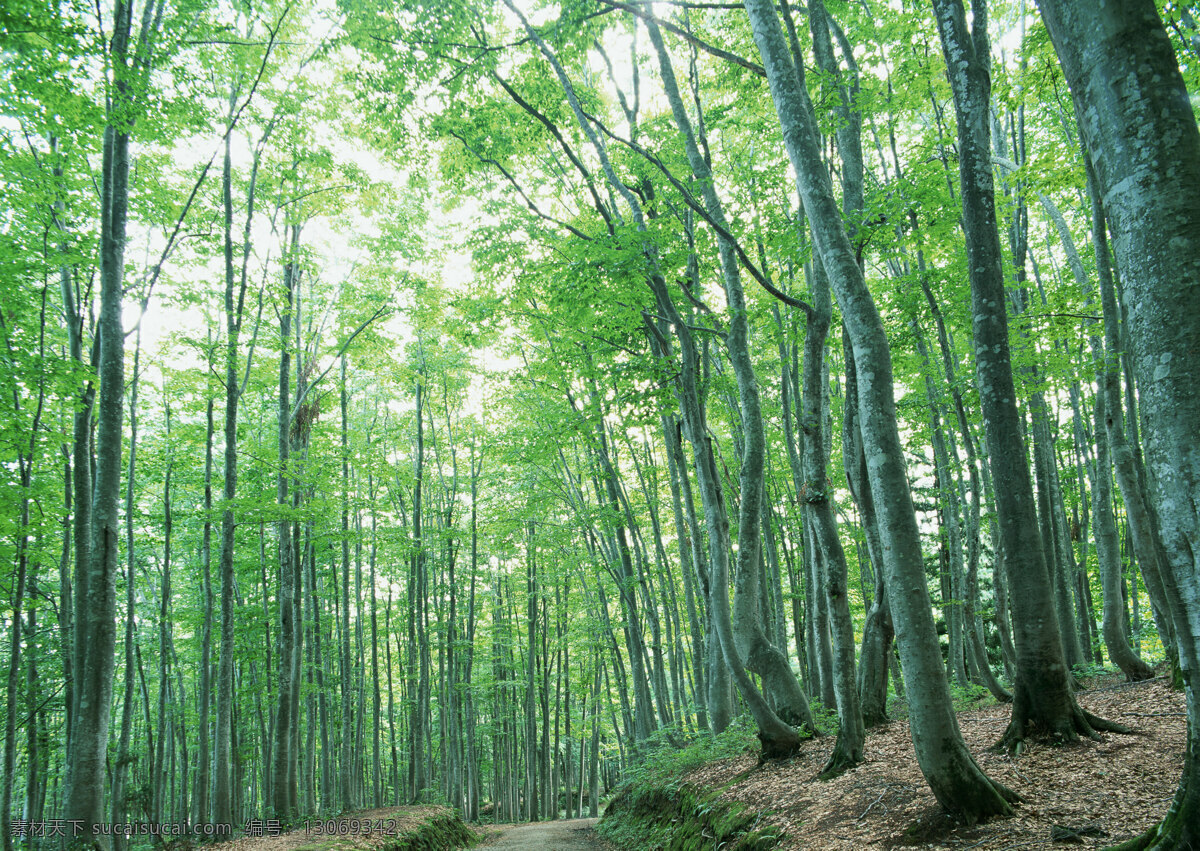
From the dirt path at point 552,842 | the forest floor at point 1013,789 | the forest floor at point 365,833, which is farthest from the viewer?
the dirt path at point 552,842

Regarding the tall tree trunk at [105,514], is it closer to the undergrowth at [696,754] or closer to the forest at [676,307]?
the forest at [676,307]

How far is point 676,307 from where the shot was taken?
951 cm

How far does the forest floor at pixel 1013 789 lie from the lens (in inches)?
137

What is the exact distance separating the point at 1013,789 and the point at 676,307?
6.96 metres

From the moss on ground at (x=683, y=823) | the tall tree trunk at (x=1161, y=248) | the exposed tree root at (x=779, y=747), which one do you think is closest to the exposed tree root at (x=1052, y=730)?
the moss on ground at (x=683, y=823)

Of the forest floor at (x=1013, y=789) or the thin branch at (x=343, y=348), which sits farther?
the thin branch at (x=343, y=348)

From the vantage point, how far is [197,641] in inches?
683

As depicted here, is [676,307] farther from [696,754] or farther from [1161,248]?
[1161,248]

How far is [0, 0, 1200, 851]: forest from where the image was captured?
406 cm

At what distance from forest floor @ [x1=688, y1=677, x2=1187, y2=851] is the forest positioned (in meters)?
0.23

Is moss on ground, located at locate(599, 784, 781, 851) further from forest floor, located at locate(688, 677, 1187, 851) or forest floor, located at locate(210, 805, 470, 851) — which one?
forest floor, located at locate(210, 805, 470, 851)

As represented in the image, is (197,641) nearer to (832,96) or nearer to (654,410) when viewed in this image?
(654,410)

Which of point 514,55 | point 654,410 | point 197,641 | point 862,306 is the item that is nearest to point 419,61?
point 514,55

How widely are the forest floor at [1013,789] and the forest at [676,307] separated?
0.23 m
